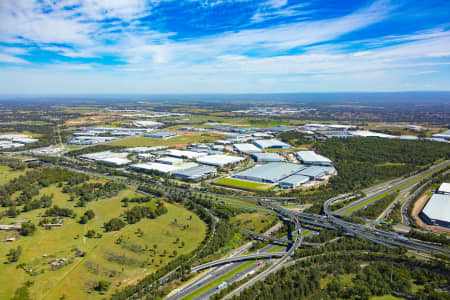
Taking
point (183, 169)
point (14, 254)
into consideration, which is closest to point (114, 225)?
point (14, 254)

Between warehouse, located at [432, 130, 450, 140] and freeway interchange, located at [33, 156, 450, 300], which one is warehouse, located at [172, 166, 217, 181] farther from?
warehouse, located at [432, 130, 450, 140]

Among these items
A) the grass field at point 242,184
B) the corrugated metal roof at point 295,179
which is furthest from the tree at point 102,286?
the corrugated metal roof at point 295,179

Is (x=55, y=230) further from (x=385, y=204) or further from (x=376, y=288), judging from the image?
(x=385, y=204)

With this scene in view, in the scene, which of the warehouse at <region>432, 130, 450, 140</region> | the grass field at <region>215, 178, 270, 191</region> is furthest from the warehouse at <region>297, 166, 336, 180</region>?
the warehouse at <region>432, 130, 450, 140</region>

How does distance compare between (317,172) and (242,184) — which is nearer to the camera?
(242,184)

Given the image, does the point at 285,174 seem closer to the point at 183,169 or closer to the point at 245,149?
the point at 183,169

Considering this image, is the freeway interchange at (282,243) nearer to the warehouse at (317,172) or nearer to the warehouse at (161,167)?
the warehouse at (317,172)
